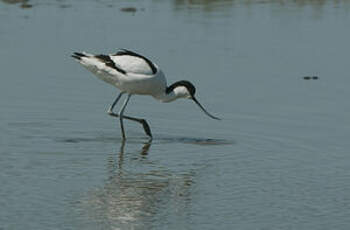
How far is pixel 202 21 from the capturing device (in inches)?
844

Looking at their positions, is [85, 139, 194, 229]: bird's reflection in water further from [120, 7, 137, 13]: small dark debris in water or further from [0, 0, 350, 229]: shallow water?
[120, 7, 137, 13]: small dark debris in water

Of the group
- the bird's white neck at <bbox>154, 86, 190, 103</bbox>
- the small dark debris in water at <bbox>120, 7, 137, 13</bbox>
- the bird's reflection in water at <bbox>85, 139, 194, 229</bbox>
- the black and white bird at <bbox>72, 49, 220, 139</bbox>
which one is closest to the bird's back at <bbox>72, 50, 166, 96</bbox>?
the black and white bird at <bbox>72, 49, 220, 139</bbox>

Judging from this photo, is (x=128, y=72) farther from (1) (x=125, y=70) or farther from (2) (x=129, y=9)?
(2) (x=129, y=9)

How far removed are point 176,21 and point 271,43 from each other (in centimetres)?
323

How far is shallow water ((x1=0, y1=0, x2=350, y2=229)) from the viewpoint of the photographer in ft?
27.5

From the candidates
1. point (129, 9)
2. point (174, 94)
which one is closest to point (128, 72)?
point (174, 94)

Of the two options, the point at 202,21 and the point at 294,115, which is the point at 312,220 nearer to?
the point at 294,115

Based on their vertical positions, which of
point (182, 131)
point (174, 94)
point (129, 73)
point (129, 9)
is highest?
point (129, 73)

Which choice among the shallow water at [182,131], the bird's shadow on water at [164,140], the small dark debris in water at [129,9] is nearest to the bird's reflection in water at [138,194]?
the shallow water at [182,131]

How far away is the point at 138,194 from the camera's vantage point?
8.92m

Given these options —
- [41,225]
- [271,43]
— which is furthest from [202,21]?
[41,225]

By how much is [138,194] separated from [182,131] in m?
A: 2.91

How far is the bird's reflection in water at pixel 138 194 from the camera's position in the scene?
8.04 metres

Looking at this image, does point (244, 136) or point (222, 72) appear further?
point (222, 72)
